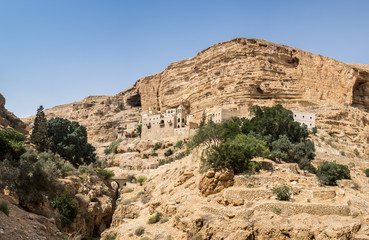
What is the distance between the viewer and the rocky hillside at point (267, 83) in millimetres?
52875

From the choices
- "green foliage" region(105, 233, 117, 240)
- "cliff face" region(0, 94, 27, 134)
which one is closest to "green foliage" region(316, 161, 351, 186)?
"green foliage" region(105, 233, 117, 240)

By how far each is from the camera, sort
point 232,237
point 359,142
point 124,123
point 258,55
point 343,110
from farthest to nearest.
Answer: point 124,123 → point 258,55 → point 343,110 → point 359,142 → point 232,237

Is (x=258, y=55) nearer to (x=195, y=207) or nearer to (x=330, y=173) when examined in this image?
(x=330, y=173)

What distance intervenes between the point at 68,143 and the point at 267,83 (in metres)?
29.8

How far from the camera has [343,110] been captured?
51219 millimetres

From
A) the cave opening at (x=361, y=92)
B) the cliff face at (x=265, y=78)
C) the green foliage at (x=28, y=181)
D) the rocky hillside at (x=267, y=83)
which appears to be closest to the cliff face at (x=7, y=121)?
the green foliage at (x=28, y=181)

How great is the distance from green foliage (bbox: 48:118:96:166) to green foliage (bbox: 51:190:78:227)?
1360 centimetres

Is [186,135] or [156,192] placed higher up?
[186,135]

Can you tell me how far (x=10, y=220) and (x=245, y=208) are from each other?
1084 cm

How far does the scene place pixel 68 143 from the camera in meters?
37.7

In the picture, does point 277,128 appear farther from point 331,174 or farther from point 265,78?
point 265,78

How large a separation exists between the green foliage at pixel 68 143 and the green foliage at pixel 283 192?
23405 mm

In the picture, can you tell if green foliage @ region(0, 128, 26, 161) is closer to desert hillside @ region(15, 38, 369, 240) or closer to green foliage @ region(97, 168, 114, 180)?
desert hillside @ region(15, 38, 369, 240)

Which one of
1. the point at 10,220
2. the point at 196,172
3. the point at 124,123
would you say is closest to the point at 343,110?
the point at 196,172
